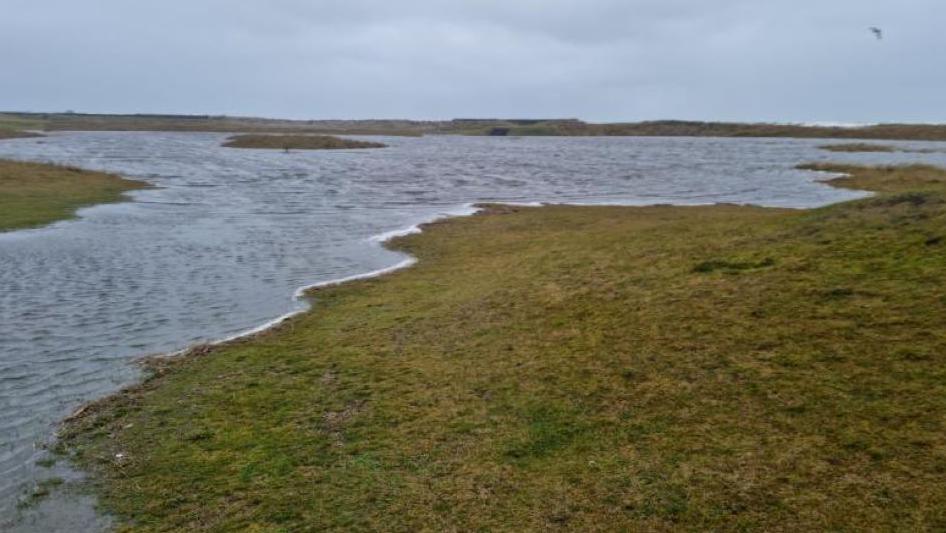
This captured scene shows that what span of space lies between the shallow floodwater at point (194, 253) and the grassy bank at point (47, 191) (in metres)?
1.87

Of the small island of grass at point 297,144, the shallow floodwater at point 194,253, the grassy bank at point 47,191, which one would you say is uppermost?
the small island of grass at point 297,144

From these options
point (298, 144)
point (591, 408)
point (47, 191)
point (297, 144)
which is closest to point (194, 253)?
point (591, 408)

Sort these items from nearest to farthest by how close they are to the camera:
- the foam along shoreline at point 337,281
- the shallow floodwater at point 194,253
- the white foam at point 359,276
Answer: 1. the shallow floodwater at point 194,253
2. the foam along shoreline at point 337,281
3. the white foam at point 359,276

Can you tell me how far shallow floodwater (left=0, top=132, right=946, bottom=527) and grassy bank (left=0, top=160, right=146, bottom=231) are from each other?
6.14 feet

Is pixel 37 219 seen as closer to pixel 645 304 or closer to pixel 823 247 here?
pixel 645 304

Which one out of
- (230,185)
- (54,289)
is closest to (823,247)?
(54,289)

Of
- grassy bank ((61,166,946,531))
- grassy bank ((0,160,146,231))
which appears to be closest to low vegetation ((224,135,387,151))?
grassy bank ((0,160,146,231))

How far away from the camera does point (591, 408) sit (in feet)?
37.0

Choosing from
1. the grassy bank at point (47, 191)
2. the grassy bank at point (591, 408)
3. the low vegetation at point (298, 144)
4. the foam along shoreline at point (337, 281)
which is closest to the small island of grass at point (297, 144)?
the low vegetation at point (298, 144)

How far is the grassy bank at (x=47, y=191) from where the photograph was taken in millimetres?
38469

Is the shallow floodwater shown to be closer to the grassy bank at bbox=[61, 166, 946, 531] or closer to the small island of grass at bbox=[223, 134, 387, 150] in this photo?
the grassy bank at bbox=[61, 166, 946, 531]

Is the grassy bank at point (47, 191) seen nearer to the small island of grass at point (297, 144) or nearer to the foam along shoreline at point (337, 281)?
the foam along shoreline at point (337, 281)

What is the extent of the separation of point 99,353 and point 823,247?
17.4 meters

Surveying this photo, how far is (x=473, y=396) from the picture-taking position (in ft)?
40.1
